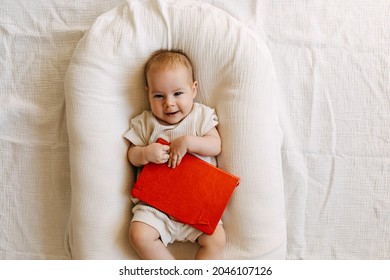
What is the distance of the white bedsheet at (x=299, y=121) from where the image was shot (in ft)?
4.70

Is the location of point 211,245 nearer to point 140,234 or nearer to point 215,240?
point 215,240

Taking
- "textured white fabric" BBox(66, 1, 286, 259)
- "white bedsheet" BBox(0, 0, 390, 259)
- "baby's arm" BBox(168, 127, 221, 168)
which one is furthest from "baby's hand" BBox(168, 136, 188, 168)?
"white bedsheet" BBox(0, 0, 390, 259)

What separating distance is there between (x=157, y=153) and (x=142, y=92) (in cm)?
21

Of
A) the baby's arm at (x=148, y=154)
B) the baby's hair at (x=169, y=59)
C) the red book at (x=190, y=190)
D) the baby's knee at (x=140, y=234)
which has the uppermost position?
the baby's hair at (x=169, y=59)

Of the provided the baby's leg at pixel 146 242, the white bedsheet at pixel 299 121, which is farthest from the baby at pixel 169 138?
the white bedsheet at pixel 299 121

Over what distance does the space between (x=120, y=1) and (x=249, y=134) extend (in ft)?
1.99

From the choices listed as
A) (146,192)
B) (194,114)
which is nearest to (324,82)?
(194,114)

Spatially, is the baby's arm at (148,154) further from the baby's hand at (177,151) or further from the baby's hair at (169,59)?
the baby's hair at (169,59)

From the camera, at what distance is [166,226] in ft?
4.25

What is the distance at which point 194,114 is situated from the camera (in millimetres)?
1318

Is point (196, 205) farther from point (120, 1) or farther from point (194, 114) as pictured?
point (120, 1)

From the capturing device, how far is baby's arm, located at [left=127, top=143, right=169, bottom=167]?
1273mm

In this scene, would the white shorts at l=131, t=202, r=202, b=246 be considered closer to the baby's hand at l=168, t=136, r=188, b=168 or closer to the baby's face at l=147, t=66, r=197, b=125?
the baby's hand at l=168, t=136, r=188, b=168

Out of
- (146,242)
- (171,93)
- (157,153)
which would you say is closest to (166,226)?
(146,242)
